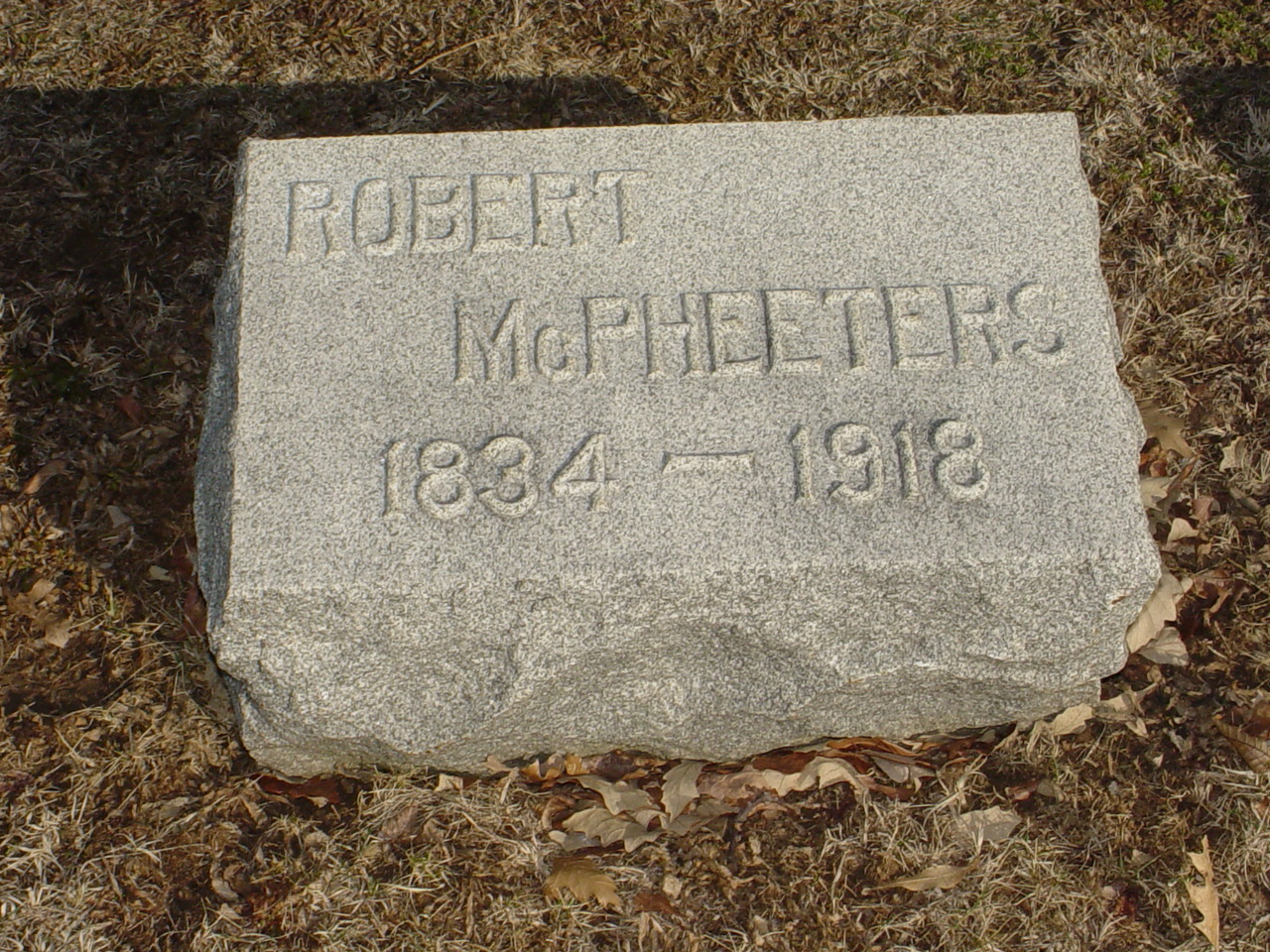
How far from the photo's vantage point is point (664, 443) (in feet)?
7.94

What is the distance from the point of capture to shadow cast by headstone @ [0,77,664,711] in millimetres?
3350

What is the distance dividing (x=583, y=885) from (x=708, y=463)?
104 cm

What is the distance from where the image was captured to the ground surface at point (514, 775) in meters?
2.71

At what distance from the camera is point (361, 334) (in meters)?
2.54

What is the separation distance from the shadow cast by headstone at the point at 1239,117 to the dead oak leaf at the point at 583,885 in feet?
9.46

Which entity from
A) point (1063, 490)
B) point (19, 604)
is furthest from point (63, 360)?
point (1063, 490)

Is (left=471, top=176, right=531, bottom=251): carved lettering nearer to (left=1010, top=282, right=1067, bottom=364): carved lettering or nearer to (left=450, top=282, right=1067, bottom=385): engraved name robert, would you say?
(left=450, top=282, right=1067, bottom=385): engraved name robert

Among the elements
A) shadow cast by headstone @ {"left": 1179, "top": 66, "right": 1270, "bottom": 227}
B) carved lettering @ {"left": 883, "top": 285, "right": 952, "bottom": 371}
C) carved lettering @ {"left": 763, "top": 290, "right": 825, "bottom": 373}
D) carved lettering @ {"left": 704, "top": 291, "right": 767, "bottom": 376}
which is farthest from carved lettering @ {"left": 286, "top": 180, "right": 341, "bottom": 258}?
shadow cast by headstone @ {"left": 1179, "top": 66, "right": 1270, "bottom": 227}

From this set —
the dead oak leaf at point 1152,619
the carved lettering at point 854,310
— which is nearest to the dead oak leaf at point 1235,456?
the dead oak leaf at point 1152,619

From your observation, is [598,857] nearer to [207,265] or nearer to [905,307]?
[905,307]

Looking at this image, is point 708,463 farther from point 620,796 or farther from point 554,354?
point 620,796

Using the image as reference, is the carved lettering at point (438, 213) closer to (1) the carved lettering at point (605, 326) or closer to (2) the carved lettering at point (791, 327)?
(1) the carved lettering at point (605, 326)

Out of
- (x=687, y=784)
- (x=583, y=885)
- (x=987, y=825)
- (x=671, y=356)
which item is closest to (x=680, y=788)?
(x=687, y=784)

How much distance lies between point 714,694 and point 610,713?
0.76 feet
